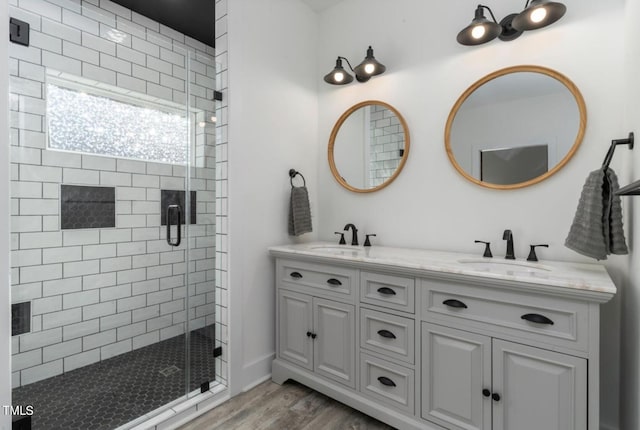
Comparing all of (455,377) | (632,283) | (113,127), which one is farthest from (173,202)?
(632,283)

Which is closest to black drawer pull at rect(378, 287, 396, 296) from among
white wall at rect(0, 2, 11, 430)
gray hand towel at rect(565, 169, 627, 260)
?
gray hand towel at rect(565, 169, 627, 260)

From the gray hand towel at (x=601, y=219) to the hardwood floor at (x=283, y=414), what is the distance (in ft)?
4.43

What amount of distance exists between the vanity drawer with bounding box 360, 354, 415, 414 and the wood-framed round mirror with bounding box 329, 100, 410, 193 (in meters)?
1.18

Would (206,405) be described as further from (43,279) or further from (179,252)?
(43,279)

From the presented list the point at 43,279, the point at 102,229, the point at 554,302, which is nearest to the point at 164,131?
the point at 102,229

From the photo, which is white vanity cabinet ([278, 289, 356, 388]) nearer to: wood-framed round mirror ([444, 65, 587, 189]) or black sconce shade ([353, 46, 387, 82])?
wood-framed round mirror ([444, 65, 587, 189])

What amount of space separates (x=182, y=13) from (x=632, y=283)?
3.27 m

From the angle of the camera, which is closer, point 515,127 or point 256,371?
point 515,127

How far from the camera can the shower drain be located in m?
2.06

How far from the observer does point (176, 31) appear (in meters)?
2.74

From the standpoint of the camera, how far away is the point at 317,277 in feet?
6.48

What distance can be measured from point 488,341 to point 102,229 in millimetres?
2352

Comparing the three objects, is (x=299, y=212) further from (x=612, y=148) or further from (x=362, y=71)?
(x=612, y=148)

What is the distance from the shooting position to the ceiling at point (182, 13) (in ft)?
7.75
